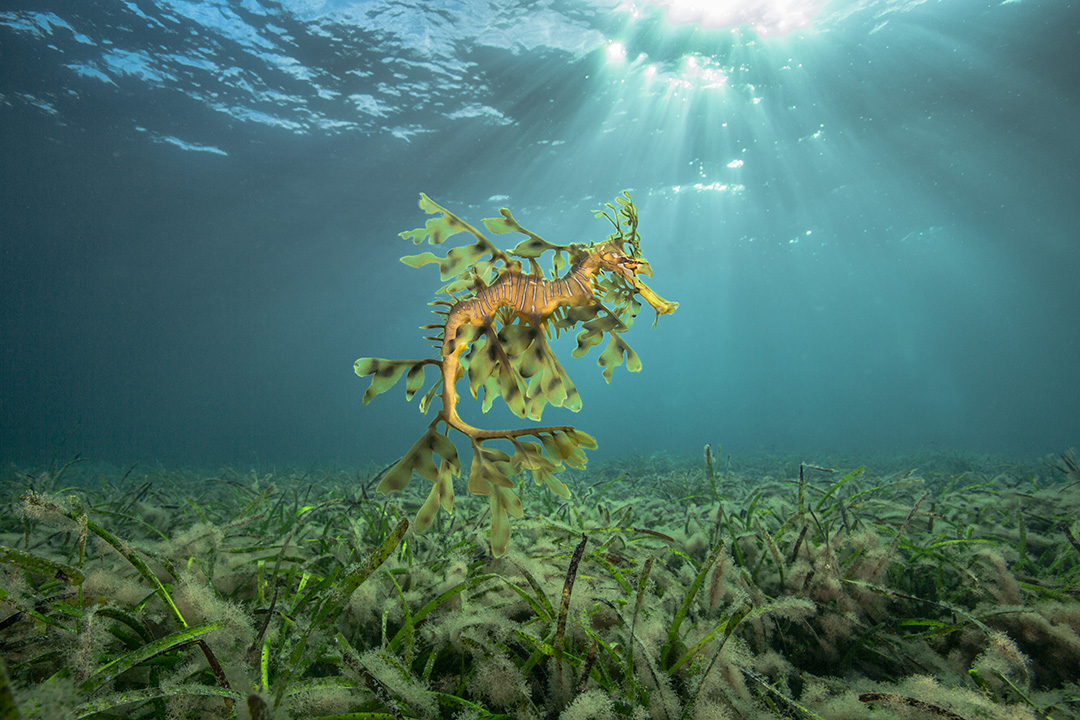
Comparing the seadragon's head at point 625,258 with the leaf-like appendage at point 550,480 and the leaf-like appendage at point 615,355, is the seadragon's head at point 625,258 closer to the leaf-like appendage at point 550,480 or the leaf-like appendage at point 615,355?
the leaf-like appendage at point 615,355

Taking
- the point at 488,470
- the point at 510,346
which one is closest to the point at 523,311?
the point at 510,346

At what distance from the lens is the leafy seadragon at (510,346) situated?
1193 mm

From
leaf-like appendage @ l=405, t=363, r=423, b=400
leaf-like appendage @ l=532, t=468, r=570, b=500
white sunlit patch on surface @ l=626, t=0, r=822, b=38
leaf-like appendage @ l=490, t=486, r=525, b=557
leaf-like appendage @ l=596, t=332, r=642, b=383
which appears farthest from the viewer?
white sunlit patch on surface @ l=626, t=0, r=822, b=38

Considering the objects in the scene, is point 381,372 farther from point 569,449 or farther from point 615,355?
point 615,355

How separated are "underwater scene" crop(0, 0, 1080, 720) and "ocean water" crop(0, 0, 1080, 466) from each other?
0.13 meters


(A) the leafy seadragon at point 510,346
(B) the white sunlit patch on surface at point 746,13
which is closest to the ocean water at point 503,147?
(B) the white sunlit patch on surface at point 746,13

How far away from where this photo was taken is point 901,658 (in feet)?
3.72

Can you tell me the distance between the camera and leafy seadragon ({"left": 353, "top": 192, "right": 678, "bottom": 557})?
119 cm

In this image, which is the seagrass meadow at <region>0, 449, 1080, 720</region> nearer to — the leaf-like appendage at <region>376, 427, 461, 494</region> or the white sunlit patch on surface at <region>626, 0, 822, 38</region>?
the leaf-like appendage at <region>376, 427, 461, 494</region>

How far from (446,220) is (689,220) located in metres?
23.8

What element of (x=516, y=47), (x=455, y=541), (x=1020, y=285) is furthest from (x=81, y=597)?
(x=1020, y=285)

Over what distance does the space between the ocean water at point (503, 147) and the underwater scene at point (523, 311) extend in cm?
13

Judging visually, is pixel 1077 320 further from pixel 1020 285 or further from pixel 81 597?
pixel 81 597

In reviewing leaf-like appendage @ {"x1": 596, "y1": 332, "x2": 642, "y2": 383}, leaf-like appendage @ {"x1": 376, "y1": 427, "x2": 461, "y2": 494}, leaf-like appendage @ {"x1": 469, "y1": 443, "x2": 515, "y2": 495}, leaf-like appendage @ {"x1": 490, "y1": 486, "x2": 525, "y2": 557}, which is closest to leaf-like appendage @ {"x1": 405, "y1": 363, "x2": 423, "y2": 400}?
leaf-like appendage @ {"x1": 376, "y1": 427, "x2": 461, "y2": 494}
